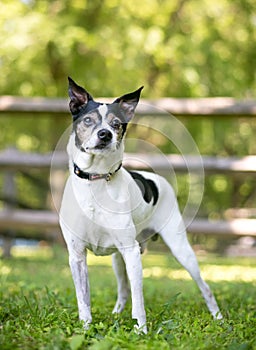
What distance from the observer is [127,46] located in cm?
952

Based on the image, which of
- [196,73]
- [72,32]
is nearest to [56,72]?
[72,32]

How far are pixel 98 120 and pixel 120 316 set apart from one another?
122cm

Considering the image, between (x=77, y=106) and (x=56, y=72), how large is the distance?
7.32 meters

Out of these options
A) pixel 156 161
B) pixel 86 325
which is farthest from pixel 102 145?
pixel 156 161

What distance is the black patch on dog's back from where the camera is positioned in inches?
142

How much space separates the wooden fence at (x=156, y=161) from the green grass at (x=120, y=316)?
1007mm

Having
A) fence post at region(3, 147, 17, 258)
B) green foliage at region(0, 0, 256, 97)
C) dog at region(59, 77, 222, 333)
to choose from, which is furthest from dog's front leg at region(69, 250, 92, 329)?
green foliage at region(0, 0, 256, 97)

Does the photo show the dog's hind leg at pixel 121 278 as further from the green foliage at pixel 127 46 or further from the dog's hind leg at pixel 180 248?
the green foliage at pixel 127 46

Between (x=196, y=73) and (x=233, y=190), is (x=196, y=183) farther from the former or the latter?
(x=233, y=190)

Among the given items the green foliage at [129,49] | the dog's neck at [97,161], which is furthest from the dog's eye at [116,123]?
the green foliage at [129,49]

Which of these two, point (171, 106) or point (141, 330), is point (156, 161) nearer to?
point (171, 106)

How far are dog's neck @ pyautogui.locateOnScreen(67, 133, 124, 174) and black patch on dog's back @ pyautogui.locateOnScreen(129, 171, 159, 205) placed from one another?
1.25ft

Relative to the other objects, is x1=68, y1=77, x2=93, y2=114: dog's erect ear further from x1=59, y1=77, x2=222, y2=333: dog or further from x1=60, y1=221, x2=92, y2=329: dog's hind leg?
x1=60, y1=221, x2=92, y2=329: dog's hind leg

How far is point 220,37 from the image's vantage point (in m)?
10.4
